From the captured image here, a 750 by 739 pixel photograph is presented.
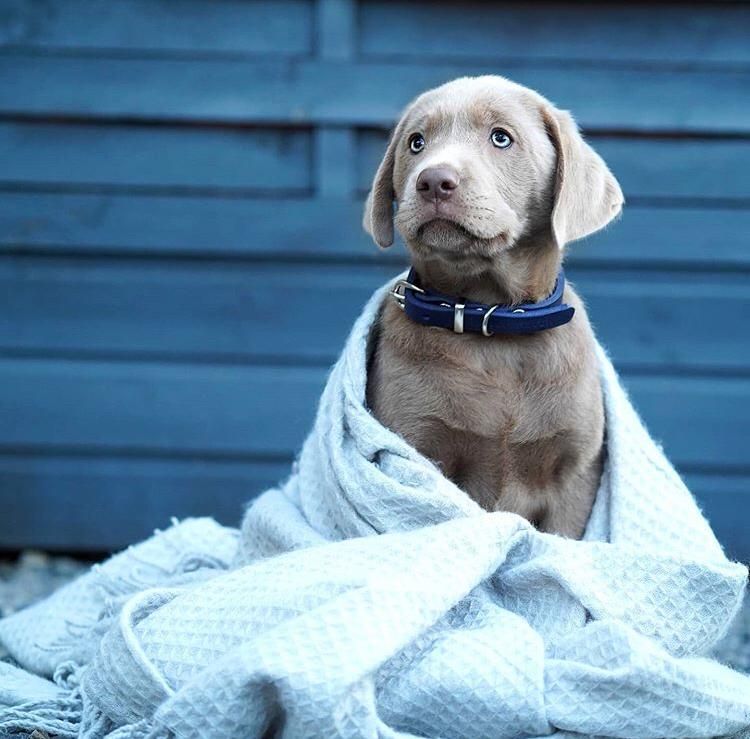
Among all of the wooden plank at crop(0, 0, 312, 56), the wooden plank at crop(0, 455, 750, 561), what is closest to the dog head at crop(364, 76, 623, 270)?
the wooden plank at crop(0, 0, 312, 56)

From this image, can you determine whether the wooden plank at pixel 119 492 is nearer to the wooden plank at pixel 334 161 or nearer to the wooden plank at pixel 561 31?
the wooden plank at pixel 334 161

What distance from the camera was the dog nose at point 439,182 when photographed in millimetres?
2145

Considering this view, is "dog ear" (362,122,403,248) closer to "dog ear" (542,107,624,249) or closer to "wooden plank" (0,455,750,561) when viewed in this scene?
"dog ear" (542,107,624,249)

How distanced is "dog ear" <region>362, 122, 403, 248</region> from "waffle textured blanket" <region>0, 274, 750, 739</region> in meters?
0.16

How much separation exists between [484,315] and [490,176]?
26 centimetres

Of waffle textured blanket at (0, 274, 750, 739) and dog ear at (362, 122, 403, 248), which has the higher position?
dog ear at (362, 122, 403, 248)

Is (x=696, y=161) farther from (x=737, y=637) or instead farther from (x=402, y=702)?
(x=402, y=702)

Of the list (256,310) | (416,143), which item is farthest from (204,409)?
(416,143)

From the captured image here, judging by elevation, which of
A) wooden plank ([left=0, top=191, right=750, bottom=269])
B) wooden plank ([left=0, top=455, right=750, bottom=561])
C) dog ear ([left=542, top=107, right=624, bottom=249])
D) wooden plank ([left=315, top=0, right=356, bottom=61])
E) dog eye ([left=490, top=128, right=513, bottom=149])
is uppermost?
wooden plank ([left=315, top=0, right=356, bottom=61])

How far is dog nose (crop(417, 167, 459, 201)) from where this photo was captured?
2145mm

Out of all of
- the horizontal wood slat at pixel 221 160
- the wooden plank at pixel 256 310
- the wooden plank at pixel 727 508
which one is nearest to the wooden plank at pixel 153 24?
the horizontal wood slat at pixel 221 160

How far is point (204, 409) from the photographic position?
13.0ft

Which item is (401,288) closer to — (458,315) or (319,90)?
(458,315)

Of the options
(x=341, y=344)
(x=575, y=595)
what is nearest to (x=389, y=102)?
(x=341, y=344)
